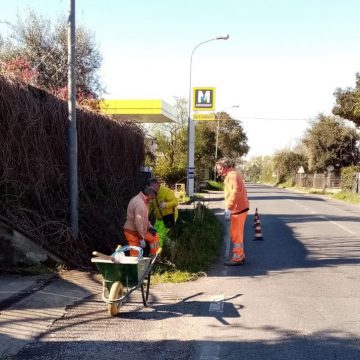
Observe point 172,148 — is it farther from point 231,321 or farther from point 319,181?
point 231,321

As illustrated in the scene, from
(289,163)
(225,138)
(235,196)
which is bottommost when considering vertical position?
(235,196)

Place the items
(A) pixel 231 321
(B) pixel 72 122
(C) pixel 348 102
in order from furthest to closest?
(C) pixel 348 102 → (B) pixel 72 122 → (A) pixel 231 321

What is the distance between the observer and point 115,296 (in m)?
6.01

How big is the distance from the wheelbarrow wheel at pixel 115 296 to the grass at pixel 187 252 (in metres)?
2.03

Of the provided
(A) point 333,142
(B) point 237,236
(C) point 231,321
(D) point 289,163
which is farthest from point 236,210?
(D) point 289,163

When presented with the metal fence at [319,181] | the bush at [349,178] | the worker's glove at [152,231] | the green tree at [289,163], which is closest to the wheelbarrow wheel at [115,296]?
the worker's glove at [152,231]

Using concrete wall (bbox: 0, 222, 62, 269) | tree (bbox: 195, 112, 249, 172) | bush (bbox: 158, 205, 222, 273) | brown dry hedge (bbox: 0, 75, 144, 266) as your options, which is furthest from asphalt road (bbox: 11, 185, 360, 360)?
tree (bbox: 195, 112, 249, 172)

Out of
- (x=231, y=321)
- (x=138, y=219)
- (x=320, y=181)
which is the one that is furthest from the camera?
(x=320, y=181)

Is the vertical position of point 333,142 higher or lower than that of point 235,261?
higher

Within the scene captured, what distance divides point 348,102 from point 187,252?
29.9 meters

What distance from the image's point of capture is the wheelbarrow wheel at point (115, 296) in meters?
5.99

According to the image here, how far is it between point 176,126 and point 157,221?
118 ft

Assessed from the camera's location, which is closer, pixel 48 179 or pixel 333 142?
pixel 48 179

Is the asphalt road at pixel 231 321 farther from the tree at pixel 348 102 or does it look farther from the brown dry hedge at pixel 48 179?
the tree at pixel 348 102
